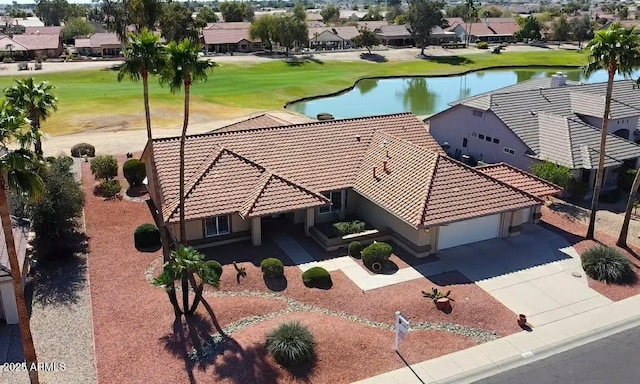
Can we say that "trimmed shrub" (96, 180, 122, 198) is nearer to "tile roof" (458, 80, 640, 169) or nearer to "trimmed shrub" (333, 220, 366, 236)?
"trimmed shrub" (333, 220, 366, 236)

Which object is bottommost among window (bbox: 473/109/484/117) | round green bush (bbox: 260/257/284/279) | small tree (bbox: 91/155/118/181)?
round green bush (bbox: 260/257/284/279)

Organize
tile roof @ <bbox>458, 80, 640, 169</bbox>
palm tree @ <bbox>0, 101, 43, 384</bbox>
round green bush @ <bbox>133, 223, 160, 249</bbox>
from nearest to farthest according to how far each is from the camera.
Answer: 1. palm tree @ <bbox>0, 101, 43, 384</bbox>
2. round green bush @ <bbox>133, 223, 160, 249</bbox>
3. tile roof @ <bbox>458, 80, 640, 169</bbox>

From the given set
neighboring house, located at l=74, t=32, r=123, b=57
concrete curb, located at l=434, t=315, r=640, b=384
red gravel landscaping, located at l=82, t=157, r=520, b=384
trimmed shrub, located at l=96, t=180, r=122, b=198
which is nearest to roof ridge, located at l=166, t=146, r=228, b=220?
red gravel landscaping, located at l=82, t=157, r=520, b=384

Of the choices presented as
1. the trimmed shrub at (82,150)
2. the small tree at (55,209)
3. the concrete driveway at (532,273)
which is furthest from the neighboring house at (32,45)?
the concrete driveway at (532,273)

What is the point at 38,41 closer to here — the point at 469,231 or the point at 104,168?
the point at 104,168

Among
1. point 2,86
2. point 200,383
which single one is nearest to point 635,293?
point 200,383

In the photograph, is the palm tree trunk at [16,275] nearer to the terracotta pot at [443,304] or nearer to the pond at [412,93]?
the terracotta pot at [443,304]
